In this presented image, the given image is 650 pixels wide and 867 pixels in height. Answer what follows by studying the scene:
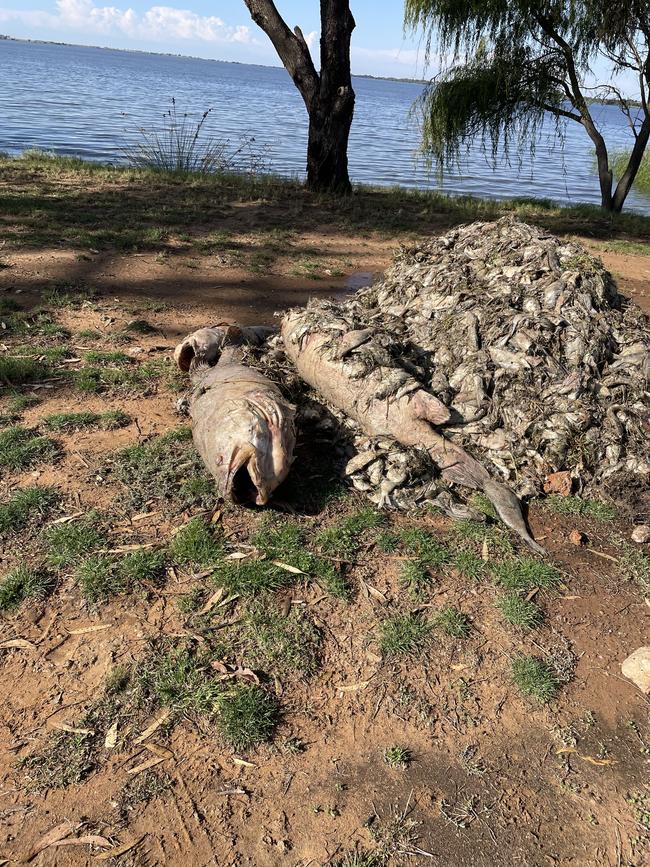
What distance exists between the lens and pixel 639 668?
10.1 feet

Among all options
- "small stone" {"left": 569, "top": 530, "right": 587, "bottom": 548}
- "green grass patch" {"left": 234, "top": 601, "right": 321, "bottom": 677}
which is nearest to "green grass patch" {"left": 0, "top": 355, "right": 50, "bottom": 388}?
"green grass patch" {"left": 234, "top": 601, "right": 321, "bottom": 677}

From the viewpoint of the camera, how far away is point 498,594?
11.5 feet

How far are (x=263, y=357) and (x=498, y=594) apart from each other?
9.20 feet

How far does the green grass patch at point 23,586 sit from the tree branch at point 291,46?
12.8 m

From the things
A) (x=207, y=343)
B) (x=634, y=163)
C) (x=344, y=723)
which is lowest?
(x=344, y=723)

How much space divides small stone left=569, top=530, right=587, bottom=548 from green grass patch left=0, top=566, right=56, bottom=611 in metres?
3.02

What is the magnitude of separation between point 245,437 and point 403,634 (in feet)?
4.64

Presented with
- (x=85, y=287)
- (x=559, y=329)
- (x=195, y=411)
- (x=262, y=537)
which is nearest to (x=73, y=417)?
(x=195, y=411)

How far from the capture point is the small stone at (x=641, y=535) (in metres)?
4.03

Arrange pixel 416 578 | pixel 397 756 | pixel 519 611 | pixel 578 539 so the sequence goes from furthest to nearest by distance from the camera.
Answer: pixel 578 539
pixel 416 578
pixel 519 611
pixel 397 756

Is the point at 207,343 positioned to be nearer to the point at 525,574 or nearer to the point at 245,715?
the point at 525,574

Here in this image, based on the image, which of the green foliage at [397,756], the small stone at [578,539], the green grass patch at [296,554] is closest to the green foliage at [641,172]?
the small stone at [578,539]

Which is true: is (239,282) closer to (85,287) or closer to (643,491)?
(85,287)

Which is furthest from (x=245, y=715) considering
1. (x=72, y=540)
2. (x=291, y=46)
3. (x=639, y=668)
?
(x=291, y=46)
